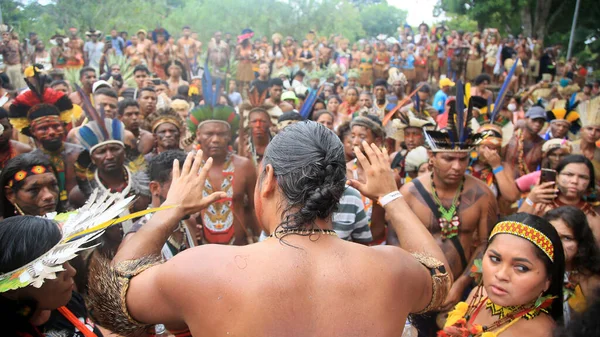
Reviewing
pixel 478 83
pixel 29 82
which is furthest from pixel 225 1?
pixel 29 82

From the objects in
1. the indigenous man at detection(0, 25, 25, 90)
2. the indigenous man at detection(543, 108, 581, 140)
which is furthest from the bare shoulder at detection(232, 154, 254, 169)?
the indigenous man at detection(543, 108, 581, 140)

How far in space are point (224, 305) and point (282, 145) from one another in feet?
1.98

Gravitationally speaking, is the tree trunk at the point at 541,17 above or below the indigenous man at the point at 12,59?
above

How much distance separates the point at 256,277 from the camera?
1462 millimetres

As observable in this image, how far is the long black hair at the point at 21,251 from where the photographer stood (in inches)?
70.7

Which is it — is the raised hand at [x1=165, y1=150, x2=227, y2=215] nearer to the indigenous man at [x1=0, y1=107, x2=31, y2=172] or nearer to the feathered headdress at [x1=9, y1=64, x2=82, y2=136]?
the indigenous man at [x1=0, y1=107, x2=31, y2=172]

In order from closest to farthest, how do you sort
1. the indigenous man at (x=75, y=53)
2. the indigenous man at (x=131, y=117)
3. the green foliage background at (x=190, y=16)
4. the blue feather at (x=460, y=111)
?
the blue feather at (x=460, y=111)
the indigenous man at (x=131, y=117)
the green foliage background at (x=190, y=16)
the indigenous man at (x=75, y=53)

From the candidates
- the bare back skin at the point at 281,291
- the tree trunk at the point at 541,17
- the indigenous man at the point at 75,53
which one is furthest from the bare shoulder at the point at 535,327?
the tree trunk at the point at 541,17

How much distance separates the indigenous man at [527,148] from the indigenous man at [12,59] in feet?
24.7

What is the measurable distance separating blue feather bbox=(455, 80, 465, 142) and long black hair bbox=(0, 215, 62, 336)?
335 cm

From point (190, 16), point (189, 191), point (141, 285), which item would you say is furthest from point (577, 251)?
point (190, 16)

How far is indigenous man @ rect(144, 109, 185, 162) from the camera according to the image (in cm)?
548

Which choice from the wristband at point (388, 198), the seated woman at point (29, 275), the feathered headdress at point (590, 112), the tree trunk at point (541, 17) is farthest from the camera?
the tree trunk at point (541, 17)

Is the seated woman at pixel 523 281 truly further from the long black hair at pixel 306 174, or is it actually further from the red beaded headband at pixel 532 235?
the long black hair at pixel 306 174
